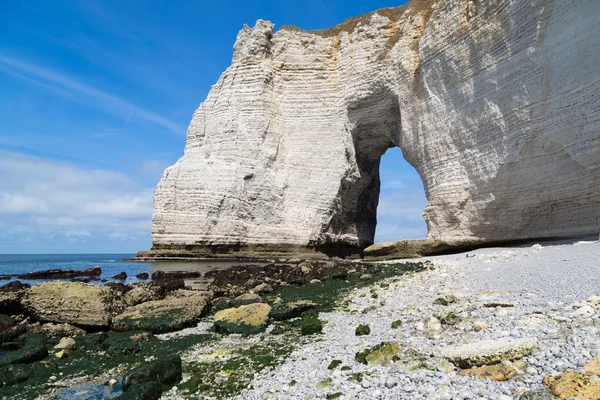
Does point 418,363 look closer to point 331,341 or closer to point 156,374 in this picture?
point 331,341

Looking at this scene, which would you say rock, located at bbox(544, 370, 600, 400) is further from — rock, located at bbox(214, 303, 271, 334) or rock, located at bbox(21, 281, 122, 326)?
rock, located at bbox(21, 281, 122, 326)

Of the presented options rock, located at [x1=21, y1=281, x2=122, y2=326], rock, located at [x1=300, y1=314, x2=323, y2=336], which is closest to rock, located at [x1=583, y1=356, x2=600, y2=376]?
rock, located at [x1=300, y1=314, x2=323, y2=336]

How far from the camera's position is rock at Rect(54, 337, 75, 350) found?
19.3 feet

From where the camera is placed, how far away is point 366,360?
4086 millimetres

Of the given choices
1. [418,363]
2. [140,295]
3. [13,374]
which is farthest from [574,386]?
[140,295]

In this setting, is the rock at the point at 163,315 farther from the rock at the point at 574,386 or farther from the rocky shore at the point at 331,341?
the rock at the point at 574,386

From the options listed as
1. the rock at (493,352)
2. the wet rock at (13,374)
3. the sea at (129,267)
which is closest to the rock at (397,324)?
the rock at (493,352)

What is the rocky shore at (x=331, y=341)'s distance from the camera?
128 inches

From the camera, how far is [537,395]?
2.67m

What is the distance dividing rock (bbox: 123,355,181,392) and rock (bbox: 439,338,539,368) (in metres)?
3.00

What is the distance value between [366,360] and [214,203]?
78.0 ft

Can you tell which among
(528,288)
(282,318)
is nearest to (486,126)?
(528,288)

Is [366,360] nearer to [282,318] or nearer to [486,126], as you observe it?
[282,318]

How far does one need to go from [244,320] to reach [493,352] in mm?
4368
